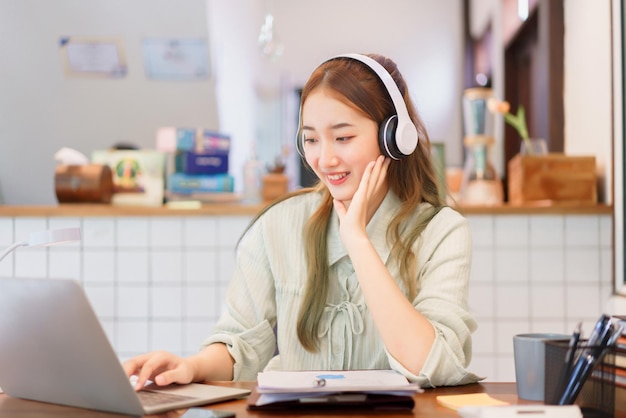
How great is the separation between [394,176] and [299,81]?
16.8ft

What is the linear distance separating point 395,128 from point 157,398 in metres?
0.69

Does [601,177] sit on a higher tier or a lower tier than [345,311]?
higher

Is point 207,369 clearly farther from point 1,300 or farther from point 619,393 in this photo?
point 619,393

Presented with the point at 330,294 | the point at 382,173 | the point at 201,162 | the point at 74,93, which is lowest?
the point at 330,294

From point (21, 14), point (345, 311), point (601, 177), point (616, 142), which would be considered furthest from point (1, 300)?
point (21, 14)

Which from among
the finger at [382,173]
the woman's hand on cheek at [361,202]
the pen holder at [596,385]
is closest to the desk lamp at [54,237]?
the woman's hand on cheek at [361,202]

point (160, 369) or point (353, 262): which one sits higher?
point (353, 262)

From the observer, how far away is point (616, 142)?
2938 millimetres

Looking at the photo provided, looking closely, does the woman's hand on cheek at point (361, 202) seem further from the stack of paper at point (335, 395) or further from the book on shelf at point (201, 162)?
the book on shelf at point (201, 162)

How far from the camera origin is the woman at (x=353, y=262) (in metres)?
1.44

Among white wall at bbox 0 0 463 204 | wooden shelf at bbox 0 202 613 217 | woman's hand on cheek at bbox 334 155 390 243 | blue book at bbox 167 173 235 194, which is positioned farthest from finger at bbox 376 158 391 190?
white wall at bbox 0 0 463 204

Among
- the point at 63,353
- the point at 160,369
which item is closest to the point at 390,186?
the point at 160,369

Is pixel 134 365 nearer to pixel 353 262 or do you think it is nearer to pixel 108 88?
pixel 353 262

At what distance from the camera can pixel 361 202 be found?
153 cm
